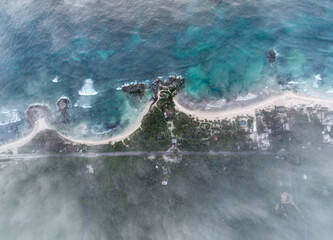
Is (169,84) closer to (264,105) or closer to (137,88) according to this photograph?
(137,88)

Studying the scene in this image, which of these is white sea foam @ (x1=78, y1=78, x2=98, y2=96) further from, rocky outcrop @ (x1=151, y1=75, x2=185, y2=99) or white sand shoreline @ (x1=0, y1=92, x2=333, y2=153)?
Answer: rocky outcrop @ (x1=151, y1=75, x2=185, y2=99)

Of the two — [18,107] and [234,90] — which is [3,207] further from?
[234,90]

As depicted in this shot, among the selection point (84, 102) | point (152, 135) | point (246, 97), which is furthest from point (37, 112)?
point (246, 97)

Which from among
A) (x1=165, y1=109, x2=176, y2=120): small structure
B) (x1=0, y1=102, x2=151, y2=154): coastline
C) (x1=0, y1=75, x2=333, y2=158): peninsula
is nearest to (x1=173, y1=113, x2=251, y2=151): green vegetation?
(x1=0, y1=75, x2=333, y2=158): peninsula

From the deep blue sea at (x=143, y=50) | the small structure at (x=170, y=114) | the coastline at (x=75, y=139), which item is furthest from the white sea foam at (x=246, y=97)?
the coastline at (x=75, y=139)

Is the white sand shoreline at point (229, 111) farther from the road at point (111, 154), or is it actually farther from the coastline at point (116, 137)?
the road at point (111, 154)

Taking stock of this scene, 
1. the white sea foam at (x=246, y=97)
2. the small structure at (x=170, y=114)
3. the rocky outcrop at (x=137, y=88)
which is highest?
the rocky outcrop at (x=137, y=88)

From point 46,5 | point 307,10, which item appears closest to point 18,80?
point 46,5
